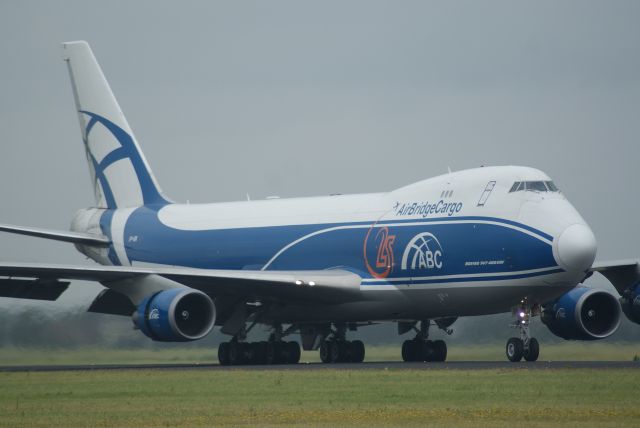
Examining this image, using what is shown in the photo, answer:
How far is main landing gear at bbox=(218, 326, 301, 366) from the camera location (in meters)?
36.1

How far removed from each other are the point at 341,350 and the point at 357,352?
0.49 m

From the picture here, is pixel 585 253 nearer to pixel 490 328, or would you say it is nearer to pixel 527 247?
pixel 527 247

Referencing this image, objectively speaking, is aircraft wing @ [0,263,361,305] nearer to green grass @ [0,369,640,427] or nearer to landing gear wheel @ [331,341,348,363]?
landing gear wheel @ [331,341,348,363]

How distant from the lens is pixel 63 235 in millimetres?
40969

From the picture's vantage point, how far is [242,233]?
39125mm

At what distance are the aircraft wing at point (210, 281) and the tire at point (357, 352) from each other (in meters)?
2.36

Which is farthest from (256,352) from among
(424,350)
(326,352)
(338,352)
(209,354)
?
(209,354)

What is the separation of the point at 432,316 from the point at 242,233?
7233 mm

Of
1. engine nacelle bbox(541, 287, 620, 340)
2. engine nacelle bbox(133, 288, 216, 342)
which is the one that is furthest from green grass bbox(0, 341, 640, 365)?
engine nacelle bbox(133, 288, 216, 342)

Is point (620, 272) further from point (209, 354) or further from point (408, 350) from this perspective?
point (209, 354)

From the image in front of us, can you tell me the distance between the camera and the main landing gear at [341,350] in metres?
37.3

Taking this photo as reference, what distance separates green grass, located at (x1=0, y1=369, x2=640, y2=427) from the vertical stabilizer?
15479 millimetres

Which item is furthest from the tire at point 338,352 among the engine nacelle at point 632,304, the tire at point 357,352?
the engine nacelle at point 632,304

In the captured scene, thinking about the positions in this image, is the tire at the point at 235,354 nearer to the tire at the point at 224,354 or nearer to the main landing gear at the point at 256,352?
the main landing gear at the point at 256,352
